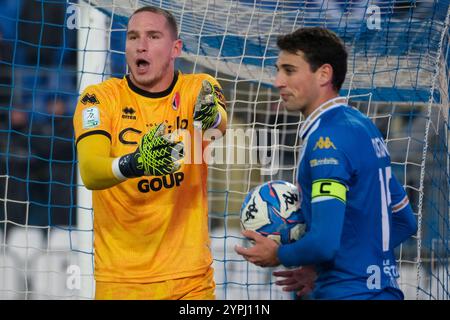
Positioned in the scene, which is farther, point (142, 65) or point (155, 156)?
point (142, 65)

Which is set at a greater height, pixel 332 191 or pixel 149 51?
pixel 149 51

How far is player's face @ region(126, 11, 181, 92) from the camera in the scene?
15.9 ft

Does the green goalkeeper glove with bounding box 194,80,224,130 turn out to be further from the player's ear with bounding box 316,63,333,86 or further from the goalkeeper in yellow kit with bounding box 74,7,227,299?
the player's ear with bounding box 316,63,333,86

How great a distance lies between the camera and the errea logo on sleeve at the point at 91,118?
15.3ft

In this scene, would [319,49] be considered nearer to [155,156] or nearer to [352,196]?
[352,196]

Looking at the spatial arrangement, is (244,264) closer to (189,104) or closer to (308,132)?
(189,104)

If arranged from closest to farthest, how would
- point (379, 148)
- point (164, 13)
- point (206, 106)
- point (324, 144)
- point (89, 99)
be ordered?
point (324, 144) → point (379, 148) → point (206, 106) → point (89, 99) → point (164, 13)

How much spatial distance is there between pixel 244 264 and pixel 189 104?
3.50 meters

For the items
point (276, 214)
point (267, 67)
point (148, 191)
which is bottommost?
point (276, 214)

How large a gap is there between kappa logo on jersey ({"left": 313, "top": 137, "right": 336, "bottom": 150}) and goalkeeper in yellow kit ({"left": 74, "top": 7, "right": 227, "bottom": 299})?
3.00 ft

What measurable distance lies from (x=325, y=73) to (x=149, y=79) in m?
1.16

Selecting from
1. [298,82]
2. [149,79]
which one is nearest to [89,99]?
[149,79]

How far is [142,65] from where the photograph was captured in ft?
16.0

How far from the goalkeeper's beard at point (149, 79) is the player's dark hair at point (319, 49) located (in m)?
0.95
